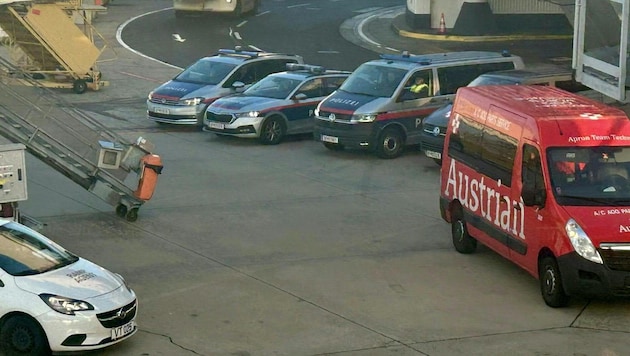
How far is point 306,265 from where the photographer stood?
48.6ft

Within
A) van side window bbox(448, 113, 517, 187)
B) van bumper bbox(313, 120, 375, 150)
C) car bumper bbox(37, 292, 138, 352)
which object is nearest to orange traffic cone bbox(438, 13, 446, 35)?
van bumper bbox(313, 120, 375, 150)

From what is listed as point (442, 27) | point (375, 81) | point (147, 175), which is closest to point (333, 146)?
point (375, 81)

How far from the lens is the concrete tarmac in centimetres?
1190

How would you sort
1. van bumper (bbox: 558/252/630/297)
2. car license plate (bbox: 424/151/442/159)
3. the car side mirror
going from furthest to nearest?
the car side mirror, car license plate (bbox: 424/151/442/159), van bumper (bbox: 558/252/630/297)

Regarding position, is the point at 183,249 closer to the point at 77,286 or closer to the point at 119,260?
the point at 119,260

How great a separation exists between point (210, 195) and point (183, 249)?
343 cm

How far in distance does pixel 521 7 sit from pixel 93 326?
3404cm

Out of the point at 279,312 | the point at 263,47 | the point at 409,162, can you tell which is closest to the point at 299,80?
the point at 409,162

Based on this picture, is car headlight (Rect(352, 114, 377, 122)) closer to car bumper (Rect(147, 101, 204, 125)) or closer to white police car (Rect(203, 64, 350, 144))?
white police car (Rect(203, 64, 350, 144))

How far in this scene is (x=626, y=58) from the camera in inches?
691

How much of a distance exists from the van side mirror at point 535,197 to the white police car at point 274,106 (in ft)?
36.4

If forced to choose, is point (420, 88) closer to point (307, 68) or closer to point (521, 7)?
point (307, 68)

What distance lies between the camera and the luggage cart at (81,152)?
1686 cm

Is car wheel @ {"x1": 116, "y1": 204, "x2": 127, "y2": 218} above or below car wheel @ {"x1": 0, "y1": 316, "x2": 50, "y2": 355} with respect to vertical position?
below
